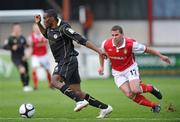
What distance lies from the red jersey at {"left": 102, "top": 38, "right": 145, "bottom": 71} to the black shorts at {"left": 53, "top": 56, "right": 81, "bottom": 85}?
Answer: 1307mm

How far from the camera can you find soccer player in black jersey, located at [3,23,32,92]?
23656mm

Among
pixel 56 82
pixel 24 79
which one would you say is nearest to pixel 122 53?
pixel 56 82

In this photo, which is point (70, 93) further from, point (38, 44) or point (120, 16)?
point (120, 16)

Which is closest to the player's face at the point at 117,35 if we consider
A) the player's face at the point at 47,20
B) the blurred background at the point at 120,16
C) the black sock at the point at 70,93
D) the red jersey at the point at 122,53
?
the red jersey at the point at 122,53

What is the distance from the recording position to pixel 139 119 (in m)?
13.6

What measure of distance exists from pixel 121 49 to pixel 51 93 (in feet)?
24.7

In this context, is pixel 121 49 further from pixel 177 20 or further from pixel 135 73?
pixel 177 20

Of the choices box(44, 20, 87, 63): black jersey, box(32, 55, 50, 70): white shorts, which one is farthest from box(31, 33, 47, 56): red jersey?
box(44, 20, 87, 63): black jersey

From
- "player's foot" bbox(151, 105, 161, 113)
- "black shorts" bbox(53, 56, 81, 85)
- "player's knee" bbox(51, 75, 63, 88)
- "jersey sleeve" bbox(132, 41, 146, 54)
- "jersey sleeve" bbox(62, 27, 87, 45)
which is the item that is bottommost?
"player's foot" bbox(151, 105, 161, 113)

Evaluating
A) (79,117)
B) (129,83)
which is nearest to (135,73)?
(129,83)

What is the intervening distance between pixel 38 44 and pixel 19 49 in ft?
2.34

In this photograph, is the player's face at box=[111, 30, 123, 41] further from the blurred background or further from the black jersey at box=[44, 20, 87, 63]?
the blurred background

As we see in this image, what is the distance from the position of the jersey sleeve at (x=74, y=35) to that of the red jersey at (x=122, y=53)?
1.66m

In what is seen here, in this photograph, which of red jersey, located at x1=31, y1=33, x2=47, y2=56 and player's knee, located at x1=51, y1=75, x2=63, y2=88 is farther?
red jersey, located at x1=31, y1=33, x2=47, y2=56
